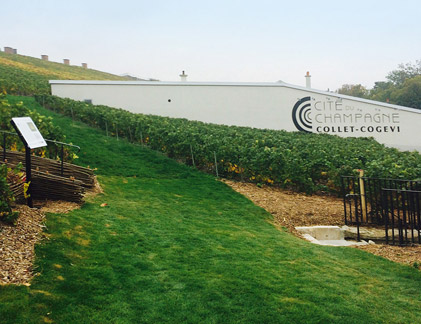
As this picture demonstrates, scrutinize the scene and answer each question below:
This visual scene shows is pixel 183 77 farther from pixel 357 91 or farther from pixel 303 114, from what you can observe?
pixel 357 91

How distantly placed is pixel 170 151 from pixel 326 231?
7.70 meters

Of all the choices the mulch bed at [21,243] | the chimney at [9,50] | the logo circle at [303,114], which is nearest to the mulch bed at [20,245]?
the mulch bed at [21,243]

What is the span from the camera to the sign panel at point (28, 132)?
6750mm

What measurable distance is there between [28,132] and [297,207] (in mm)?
6793

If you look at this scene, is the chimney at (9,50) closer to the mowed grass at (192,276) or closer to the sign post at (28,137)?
the mowed grass at (192,276)

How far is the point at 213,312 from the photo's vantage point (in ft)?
15.8

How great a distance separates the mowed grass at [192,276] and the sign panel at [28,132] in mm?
1192

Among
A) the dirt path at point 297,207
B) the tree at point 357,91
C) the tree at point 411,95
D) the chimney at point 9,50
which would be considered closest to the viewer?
the dirt path at point 297,207

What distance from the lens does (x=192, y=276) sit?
5684mm

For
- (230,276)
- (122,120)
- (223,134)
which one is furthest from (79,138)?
(230,276)

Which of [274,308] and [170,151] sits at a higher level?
[170,151]

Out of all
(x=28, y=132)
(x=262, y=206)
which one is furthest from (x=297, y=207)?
(x=28, y=132)

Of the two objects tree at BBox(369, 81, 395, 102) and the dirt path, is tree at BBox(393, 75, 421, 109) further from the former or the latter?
the dirt path

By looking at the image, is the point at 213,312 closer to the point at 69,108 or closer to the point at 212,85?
the point at 69,108
